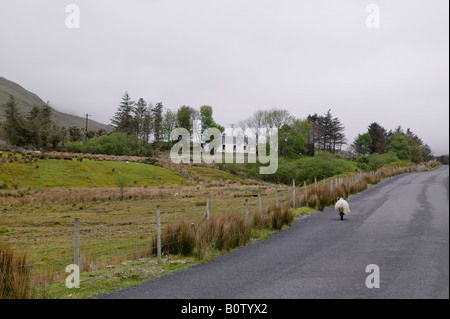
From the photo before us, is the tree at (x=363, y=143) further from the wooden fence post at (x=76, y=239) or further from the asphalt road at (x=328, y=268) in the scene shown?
the wooden fence post at (x=76, y=239)

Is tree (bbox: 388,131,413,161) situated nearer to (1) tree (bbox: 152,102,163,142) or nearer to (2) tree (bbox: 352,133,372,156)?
(2) tree (bbox: 352,133,372,156)

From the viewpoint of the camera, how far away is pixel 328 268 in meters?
7.90

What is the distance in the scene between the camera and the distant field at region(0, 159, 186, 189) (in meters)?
43.0

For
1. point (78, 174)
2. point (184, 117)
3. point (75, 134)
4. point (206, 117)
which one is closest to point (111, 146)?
point (75, 134)

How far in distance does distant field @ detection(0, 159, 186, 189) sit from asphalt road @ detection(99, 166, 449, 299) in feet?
114

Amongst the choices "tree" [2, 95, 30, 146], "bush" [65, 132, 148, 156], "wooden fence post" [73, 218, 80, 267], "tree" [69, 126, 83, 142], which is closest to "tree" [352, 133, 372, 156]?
"bush" [65, 132, 148, 156]

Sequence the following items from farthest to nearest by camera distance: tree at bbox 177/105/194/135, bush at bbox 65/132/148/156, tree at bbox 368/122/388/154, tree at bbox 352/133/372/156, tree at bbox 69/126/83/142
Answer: tree at bbox 352/133/372/156, tree at bbox 368/122/388/154, tree at bbox 177/105/194/135, tree at bbox 69/126/83/142, bush at bbox 65/132/148/156

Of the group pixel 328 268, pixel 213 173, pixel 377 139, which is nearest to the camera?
pixel 328 268

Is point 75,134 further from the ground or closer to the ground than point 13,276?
further from the ground

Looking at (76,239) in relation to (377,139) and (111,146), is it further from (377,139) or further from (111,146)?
(377,139)

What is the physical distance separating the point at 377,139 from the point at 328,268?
117 meters

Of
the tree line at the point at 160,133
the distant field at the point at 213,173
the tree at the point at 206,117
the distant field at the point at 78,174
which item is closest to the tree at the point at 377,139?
the tree line at the point at 160,133

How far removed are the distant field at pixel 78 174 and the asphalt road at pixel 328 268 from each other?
114 ft
